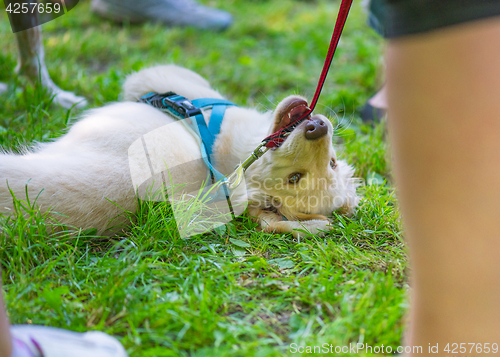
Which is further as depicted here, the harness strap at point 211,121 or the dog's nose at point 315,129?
the harness strap at point 211,121

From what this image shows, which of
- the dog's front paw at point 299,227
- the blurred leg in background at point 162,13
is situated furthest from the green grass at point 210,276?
the blurred leg in background at point 162,13

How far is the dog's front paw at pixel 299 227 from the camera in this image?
207cm

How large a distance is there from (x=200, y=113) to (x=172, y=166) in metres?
0.41

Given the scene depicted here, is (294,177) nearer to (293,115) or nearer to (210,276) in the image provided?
(293,115)

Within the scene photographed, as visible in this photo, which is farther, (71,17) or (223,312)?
(71,17)

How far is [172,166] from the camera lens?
6.91ft

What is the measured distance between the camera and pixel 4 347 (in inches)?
38.5

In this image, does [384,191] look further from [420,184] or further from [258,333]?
[420,184]

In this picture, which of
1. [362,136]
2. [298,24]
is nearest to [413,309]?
[362,136]

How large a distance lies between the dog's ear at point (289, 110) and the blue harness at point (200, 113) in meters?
0.40

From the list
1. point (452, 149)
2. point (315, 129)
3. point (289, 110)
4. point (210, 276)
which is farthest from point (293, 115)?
point (452, 149)

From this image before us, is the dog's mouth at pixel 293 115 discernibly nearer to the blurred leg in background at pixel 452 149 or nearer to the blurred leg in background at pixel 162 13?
the blurred leg in background at pixel 452 149

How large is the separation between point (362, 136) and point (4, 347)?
9.71 ft

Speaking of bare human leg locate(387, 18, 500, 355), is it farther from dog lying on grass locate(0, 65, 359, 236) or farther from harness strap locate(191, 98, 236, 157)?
harness strap locate(191, 98, 236, 157)
